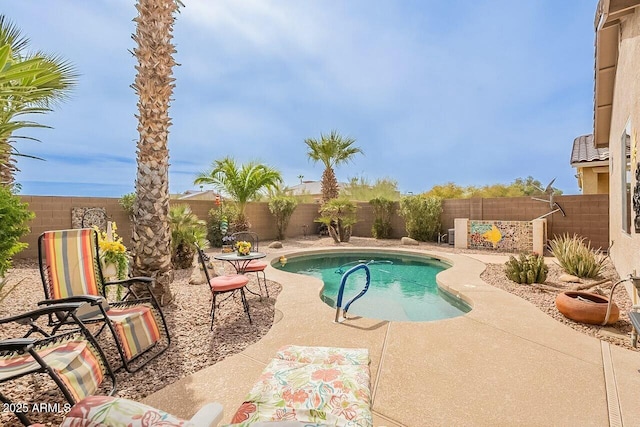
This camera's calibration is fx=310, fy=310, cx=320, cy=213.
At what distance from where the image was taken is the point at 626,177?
5344mm

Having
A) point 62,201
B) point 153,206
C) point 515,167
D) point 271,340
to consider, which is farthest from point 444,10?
point 515,167

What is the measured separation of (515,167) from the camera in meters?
23.1

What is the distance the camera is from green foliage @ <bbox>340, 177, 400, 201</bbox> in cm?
1670

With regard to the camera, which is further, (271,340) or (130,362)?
(271,340)

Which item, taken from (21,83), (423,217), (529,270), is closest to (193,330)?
(21,83)

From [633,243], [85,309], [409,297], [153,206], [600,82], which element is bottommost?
[409,297]

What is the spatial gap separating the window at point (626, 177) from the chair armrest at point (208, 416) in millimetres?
6633

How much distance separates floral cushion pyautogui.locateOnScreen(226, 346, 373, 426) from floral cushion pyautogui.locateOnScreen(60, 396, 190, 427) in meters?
0.35

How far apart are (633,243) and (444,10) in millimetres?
6453

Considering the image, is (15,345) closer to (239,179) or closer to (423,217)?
(239,179)

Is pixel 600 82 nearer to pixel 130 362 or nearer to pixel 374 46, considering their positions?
pixel 374 46

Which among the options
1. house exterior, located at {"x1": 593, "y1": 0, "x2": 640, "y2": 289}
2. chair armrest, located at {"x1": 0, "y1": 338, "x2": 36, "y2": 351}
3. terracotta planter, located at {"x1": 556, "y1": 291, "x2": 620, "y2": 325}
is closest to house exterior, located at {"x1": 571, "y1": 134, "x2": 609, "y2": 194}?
house exterior, located at {"x1": 593, "y1": 0, "x2": 640, "y2": 289}

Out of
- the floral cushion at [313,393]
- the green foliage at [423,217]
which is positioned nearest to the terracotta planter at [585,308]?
the floral cushion at [313,393]

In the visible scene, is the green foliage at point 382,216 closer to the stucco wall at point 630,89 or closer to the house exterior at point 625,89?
the house exterior at point 625,89
